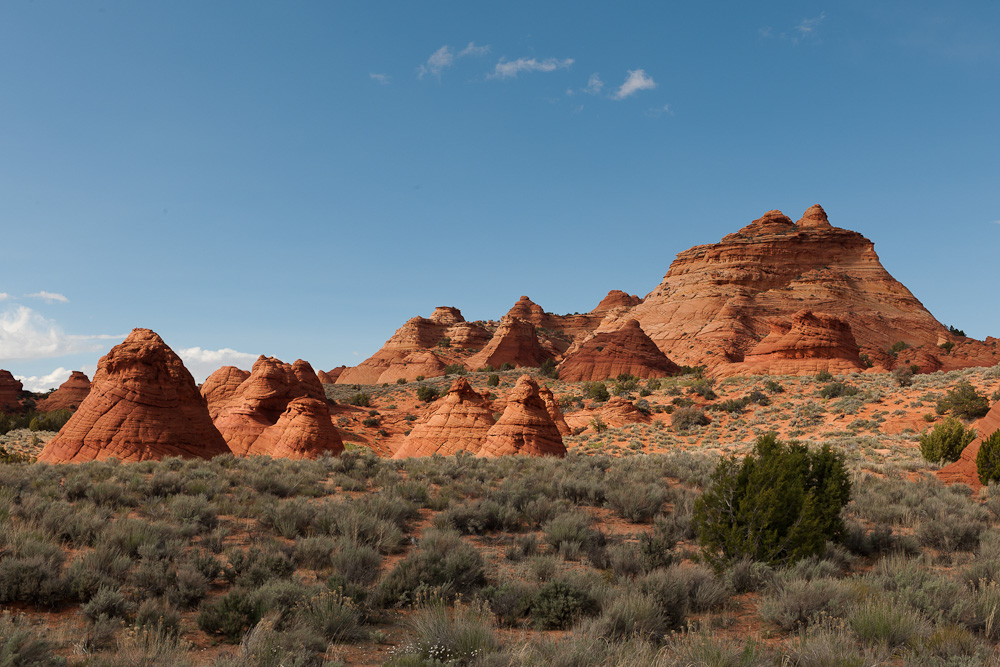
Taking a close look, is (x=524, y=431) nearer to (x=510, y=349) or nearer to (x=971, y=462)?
(x=971, y=462)

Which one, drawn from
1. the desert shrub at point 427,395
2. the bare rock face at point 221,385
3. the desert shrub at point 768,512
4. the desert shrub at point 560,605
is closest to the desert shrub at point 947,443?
the desert shrub at point 768,512

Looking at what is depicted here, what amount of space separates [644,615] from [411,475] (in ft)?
28.2

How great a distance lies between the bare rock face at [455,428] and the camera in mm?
24203

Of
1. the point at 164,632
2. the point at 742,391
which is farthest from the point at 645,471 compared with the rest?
the point at 742,391

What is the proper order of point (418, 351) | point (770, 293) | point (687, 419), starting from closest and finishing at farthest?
point (687, 419) → point (770, 293) → point (418, 351)

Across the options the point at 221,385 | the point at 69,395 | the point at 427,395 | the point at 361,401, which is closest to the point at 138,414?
the point at 221,385

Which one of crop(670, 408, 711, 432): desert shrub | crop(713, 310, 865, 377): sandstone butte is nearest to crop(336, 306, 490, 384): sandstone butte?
crop(713, 310, 865, 377): sandstone butte

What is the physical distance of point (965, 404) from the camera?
2586 centimetres

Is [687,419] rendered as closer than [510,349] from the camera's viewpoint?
Yes

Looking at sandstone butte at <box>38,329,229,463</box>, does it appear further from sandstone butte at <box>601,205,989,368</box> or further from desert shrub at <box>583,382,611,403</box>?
sandstone butte at <box>601,205,989,368</box>

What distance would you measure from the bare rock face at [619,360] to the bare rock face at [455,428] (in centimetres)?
3088

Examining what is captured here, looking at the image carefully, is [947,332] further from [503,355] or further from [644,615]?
[644,615]

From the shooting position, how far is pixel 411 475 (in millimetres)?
13008

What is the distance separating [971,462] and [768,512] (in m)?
10.9
